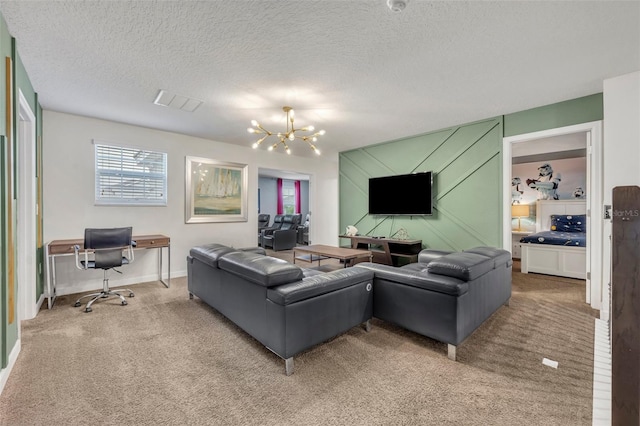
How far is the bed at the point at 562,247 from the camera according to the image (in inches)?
176

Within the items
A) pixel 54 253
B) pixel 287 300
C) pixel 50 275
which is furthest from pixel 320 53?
pixel 50 275

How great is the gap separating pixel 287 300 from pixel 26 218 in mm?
3027

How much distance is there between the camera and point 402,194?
5.14m

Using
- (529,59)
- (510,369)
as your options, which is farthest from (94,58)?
(510,369)

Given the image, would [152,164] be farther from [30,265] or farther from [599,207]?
[599,207]

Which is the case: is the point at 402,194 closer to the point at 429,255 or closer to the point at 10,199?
the point at 429,255

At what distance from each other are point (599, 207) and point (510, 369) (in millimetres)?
2440

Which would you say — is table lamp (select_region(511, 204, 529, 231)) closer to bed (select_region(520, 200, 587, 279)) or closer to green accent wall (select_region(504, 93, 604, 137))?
bed (select_region(520, 200, 587, 279))

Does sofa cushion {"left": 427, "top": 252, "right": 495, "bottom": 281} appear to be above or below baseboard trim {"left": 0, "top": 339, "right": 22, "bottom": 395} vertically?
above

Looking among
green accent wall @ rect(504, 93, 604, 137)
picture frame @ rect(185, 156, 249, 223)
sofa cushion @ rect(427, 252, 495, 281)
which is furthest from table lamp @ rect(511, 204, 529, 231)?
picture frame @ rect(185, 156, 249, 223)

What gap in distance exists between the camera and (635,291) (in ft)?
3.69

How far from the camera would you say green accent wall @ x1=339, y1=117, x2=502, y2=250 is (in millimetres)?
4109

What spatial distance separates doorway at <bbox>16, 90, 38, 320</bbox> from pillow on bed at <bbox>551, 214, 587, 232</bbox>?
851cm

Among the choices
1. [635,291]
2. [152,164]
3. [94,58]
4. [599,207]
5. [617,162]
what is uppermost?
[94,58]
